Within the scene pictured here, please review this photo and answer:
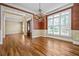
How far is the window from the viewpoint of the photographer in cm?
233

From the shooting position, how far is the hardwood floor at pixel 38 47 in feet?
7.53

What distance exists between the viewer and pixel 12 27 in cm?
263

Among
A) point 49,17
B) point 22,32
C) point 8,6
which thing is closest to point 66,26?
point 49,17

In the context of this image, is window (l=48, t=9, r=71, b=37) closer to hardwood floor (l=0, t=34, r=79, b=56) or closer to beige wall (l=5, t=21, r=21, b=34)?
hardwood floor (l=0, t=34, r=79, b=56)

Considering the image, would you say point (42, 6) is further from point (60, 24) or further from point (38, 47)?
point (38, 47)

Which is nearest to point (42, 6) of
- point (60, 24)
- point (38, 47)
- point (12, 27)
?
point (60, 24)

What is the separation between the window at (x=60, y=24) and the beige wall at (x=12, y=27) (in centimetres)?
95

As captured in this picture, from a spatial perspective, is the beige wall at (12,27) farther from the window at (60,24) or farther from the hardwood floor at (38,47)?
the window at (60,24)

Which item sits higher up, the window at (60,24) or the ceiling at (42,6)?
the ceiling at (42,6)

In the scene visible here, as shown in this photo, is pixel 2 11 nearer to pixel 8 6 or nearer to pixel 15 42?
pixel 8 6

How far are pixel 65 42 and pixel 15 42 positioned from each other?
56.2 inches

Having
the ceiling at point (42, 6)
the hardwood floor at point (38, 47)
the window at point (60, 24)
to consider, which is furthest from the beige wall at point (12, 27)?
the window at point (60, 24)

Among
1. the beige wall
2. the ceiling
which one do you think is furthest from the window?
the beige wall

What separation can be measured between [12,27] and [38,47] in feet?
3.19
